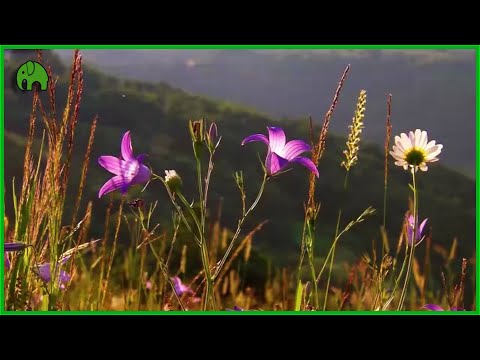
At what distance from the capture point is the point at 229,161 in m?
2.12

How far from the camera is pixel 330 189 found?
2143 millimetres

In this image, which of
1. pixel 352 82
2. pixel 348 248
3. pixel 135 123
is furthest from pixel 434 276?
pixel 135 123

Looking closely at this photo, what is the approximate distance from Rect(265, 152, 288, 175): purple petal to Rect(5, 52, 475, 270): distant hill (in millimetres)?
185

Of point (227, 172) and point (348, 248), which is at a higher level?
point (227, 172)

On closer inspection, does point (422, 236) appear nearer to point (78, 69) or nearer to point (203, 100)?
point (203, 100)

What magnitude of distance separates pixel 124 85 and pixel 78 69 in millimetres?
553

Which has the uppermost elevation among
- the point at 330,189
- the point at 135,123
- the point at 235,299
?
the point at 135,123

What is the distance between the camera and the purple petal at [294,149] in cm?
160

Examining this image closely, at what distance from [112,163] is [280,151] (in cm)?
41

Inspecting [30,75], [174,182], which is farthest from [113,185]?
[30,75]

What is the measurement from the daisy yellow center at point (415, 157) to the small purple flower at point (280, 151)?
302 mm

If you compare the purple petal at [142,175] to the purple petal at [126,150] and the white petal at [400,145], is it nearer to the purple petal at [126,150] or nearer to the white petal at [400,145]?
the purple petal at [126,150]

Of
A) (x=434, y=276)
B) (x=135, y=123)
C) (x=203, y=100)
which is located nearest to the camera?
(x=135, y=123)

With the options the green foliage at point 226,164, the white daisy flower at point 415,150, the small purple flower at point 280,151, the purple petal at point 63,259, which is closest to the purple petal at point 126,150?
the green foliage at point 226,164
